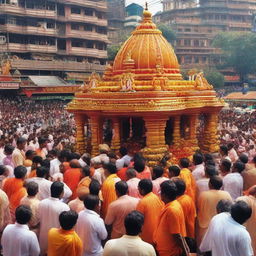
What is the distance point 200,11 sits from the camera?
67.3 meters

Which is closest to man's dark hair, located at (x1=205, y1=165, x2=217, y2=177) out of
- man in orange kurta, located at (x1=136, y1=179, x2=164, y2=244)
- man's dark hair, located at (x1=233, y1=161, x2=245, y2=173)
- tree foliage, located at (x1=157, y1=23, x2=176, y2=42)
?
man's dark hair, located at (x1=233, y1=161, x2=245, y2=173)

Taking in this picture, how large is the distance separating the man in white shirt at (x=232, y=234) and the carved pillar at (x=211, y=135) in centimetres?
919

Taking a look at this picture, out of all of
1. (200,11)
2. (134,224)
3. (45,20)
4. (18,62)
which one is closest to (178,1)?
(200,11)

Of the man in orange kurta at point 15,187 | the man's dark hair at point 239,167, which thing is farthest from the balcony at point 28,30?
the man's dark hair at point 239,167

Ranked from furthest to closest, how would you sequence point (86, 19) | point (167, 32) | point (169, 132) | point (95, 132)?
point (167, 32) → point (86, 19) → point (169, 132) → point (95, 132)

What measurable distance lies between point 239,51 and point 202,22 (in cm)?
1305

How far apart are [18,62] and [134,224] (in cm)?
3818

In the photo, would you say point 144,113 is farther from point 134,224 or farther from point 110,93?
point 134,224

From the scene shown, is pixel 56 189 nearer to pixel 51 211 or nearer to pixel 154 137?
pixel 51 211

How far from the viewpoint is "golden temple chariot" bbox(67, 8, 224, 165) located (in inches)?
443

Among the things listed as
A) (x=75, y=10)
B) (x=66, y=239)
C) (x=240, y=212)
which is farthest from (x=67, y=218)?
(x=75, y=10)

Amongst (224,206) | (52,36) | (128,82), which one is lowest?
(224,206)

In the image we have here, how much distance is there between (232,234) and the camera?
4277 millimetres

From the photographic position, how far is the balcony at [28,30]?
41.5m
